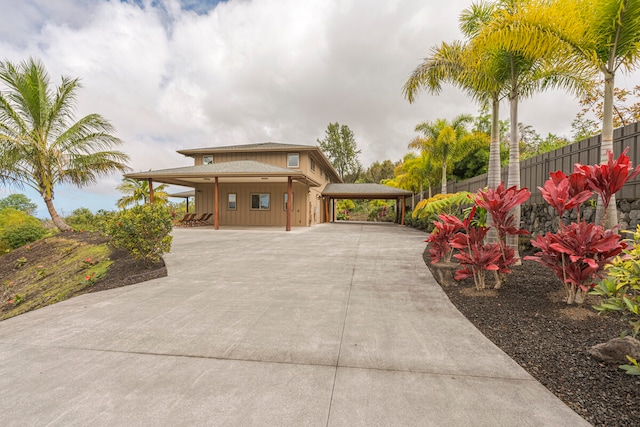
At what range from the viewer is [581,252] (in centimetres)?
311

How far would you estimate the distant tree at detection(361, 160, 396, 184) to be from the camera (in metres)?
48.4

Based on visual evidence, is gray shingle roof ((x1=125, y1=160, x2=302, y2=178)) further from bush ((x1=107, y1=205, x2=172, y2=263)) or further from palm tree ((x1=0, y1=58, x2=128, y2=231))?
bush ((x1=107, y1=205, x2=172, y2=263))

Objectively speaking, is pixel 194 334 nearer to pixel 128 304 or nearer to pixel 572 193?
pixel 128 304

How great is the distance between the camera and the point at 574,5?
4711mm

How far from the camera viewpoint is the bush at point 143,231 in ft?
19.2

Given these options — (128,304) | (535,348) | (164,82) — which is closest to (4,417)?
(128,304)

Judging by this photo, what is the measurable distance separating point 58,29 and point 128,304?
397 inches

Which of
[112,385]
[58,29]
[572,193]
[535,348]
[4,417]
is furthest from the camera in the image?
[58,29]

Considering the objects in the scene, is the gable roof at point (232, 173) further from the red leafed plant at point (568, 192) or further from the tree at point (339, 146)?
the tree at point (339, 146)

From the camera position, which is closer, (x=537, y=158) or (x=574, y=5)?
(x=574, y=5)

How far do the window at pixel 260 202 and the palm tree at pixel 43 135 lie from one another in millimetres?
8280

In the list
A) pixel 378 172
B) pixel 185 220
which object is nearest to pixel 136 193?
pixel 185 220

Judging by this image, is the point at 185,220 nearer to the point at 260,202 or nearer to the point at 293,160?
the point at 260,202

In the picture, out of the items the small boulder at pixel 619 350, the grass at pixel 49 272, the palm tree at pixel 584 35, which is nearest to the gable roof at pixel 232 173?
the grass at pixel 49 272
